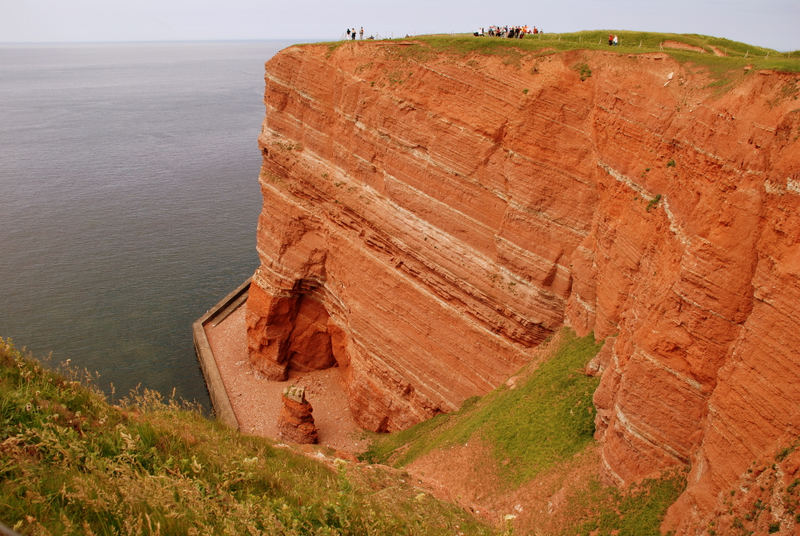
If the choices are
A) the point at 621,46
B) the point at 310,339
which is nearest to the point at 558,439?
the point at 621,46

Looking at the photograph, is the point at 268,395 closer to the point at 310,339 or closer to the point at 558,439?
the point at 310,339

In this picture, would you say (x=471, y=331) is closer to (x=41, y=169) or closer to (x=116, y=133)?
(x=41, y=169)

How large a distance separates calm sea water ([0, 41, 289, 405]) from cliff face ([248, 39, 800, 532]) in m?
9.98

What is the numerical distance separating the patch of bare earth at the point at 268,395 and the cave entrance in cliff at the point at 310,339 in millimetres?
550

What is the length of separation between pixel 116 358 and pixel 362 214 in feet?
66.7

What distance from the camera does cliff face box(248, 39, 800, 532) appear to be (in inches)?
460

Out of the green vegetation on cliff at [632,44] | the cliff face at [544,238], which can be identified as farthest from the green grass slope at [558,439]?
the green vegetation on cliff at [632,44]

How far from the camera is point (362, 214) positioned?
89.2ft

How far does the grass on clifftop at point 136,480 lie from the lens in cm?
654

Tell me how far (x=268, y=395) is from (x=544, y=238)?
19.9 m

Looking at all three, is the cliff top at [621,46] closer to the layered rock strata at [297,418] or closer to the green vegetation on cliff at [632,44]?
the green vegetation on cliff at [632,44]

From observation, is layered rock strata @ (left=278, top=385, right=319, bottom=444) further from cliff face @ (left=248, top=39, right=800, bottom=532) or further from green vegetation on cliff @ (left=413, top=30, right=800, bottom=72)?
green vegetation on cliff @ (left=413, top=30, right=800, bottom=72)

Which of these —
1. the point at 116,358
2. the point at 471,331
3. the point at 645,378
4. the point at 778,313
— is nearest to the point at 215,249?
the point at 116,358

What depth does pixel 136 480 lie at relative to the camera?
7418 mm
